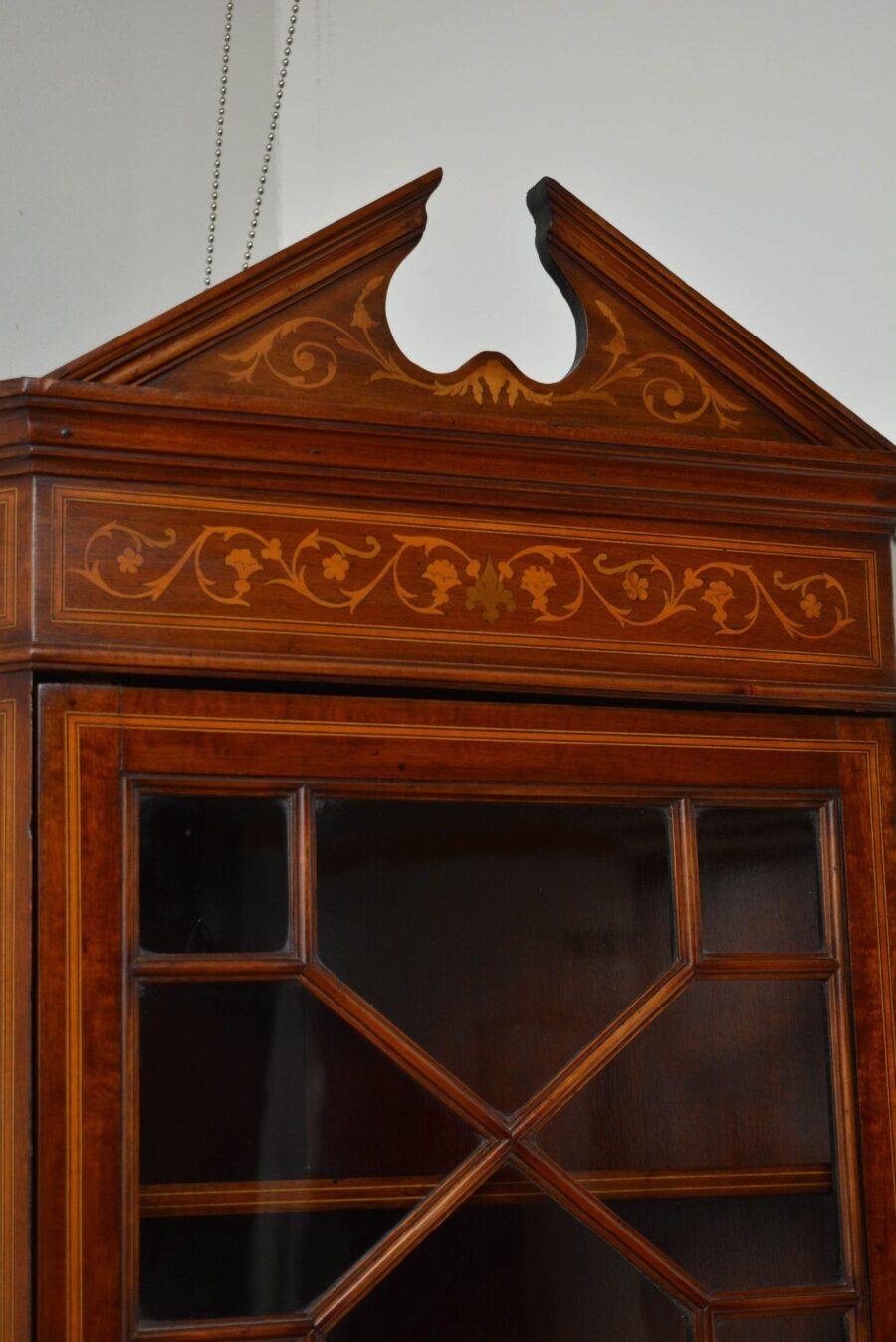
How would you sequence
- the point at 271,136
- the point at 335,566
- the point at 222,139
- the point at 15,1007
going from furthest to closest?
1. the point at 222,139
2. the point at 271,136
3. the point at 335,566
4. the point at 15,1007

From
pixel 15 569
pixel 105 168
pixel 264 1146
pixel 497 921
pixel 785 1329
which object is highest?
pixel 105 168

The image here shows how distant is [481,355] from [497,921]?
35cm

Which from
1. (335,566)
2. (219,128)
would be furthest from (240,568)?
(219,128)

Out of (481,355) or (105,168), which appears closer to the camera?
(481,355)

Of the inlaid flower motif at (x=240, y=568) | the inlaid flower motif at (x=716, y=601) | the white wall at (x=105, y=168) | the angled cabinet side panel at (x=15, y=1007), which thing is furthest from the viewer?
the white wall at (x=105, y=168)

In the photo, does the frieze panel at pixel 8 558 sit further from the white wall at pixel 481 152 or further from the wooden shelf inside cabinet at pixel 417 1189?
the white wall at pixel 481 152

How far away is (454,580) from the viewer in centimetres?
108

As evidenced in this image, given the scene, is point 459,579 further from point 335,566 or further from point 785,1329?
point 785,1329

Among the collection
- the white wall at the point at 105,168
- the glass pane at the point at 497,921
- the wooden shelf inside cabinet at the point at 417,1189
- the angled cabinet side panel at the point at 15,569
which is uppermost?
the white wall at the point at 105,168

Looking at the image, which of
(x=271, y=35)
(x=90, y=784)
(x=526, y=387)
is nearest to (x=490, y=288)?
(x=271, y=35)

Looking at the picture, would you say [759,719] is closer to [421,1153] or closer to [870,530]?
[870,530]

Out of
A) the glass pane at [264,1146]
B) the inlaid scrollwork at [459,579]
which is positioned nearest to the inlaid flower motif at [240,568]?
the inlaid scrollwork at [459,579]

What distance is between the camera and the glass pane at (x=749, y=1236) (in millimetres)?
1085

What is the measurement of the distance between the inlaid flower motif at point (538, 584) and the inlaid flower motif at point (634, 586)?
0.16ft
